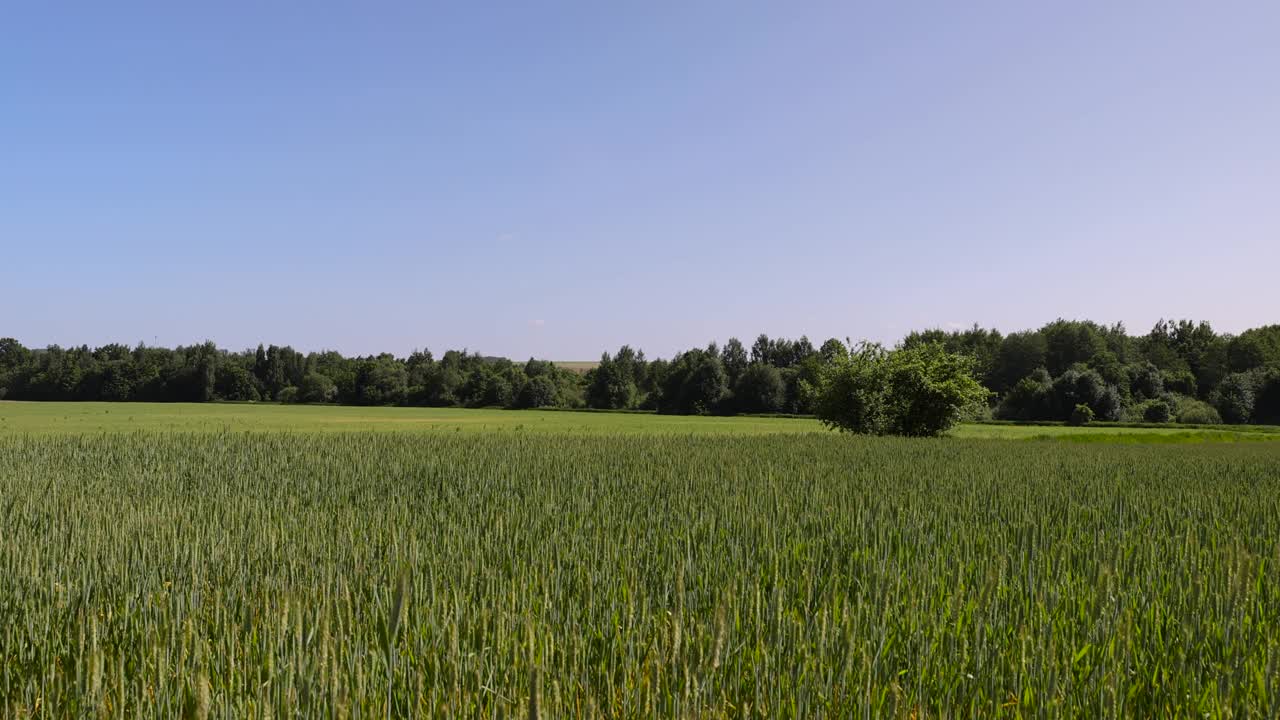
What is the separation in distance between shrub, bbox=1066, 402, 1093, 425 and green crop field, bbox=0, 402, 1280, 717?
52584 mm

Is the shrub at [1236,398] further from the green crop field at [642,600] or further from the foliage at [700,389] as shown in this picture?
the green crop field at [642,600]

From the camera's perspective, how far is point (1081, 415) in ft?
191

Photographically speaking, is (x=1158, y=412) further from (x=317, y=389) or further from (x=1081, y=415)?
(x=317, y=389)

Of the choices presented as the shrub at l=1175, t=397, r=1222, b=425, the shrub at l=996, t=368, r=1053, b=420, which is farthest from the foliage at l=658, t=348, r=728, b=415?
the shrub at l=1175, t=397, r=1222, b=425

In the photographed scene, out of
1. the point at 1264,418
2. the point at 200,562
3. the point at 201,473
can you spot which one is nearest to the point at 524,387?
the point at 1264,418

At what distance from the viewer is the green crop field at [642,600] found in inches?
122

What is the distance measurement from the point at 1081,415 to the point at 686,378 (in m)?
32.8

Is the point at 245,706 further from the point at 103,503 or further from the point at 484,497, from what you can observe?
the point at 103,503

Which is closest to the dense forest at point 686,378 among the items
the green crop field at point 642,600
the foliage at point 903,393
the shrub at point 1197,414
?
the shrub at point 1197,414

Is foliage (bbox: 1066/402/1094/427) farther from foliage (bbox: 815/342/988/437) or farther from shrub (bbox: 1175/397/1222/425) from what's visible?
foliage (bbox: 815/342/988/437)

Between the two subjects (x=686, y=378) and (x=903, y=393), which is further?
(x=686, y=378)

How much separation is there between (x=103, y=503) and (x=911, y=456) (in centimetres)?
1314

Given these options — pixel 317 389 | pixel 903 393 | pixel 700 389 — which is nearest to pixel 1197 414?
pixel 700 389

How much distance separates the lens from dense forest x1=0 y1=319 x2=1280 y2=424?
6372 cm
